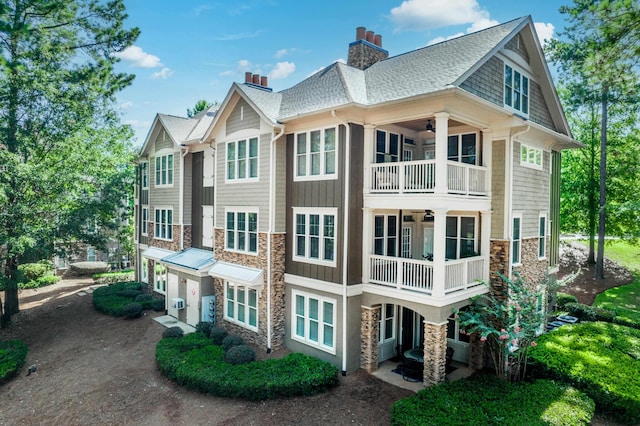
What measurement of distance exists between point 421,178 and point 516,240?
4.59 m

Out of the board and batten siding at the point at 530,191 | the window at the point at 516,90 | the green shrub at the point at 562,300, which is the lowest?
the green shrub at the point at 562,300

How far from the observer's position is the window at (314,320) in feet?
41.3

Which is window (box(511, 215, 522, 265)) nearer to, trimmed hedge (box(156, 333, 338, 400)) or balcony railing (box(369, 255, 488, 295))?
balcony railing (box(369, 255, 488, 295))

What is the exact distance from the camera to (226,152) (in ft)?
52.5

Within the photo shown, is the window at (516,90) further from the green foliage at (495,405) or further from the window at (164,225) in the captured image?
the window at (164,225)

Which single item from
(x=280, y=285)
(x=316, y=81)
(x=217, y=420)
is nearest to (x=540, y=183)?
(x=316, y=81)

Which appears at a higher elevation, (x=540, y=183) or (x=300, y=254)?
(x=540, y=183)

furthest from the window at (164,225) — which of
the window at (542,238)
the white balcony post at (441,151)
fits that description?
the window at (542,238)

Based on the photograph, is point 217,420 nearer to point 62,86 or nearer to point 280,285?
point 280,285

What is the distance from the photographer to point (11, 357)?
47.3ft

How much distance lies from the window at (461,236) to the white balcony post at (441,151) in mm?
2838

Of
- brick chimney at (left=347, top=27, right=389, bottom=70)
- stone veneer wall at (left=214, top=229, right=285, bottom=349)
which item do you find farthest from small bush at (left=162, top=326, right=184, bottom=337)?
brick chimney at (left=347, top=27, right=389, bottom=70)

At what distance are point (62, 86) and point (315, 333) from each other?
18.0 meters

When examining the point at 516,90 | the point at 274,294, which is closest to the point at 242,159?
the point at 274,294
